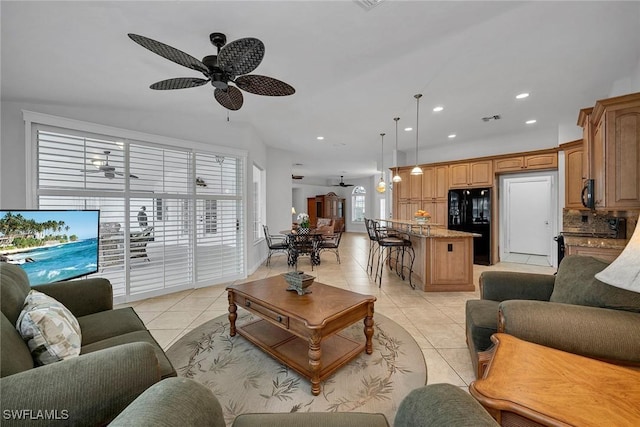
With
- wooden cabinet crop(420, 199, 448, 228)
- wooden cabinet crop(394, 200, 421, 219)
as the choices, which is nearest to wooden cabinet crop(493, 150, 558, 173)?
wooden cabinet crop(420, 199, 448, 228)

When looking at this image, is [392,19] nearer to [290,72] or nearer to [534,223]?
[290,72]

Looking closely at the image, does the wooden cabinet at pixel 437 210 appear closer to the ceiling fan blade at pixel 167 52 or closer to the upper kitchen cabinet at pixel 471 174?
the upper kitchen cabinet at pixel 471 174

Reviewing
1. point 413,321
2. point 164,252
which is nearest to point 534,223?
point 413,321

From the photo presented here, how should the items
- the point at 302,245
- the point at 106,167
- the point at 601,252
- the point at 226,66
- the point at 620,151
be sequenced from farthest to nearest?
the point at 302,245
the point at 106,167
the point at 601,252
the point at 620,151
the point at 226,66

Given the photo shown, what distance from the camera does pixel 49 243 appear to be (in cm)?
211

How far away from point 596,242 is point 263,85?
→ 4.01 meters

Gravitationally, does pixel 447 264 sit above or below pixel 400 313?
above

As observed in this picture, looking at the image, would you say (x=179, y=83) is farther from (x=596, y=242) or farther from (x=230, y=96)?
(x=596, y=242)

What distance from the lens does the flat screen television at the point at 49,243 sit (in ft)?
6.42

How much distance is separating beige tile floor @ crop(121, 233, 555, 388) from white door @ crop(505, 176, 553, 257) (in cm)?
96

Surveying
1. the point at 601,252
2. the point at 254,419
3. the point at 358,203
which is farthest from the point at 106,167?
the point at 358,203

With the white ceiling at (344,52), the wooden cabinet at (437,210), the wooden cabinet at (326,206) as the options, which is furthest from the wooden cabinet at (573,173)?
the wooden cabinet at (326,206)

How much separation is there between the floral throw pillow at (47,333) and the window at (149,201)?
2441 millimetres

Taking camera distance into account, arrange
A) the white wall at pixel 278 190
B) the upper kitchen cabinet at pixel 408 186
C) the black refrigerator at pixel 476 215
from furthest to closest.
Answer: the upper kitchen cabinet at pixel 408 186 → the white wall at pixel 278 190 → the black refrigerator at pixel 476 215
